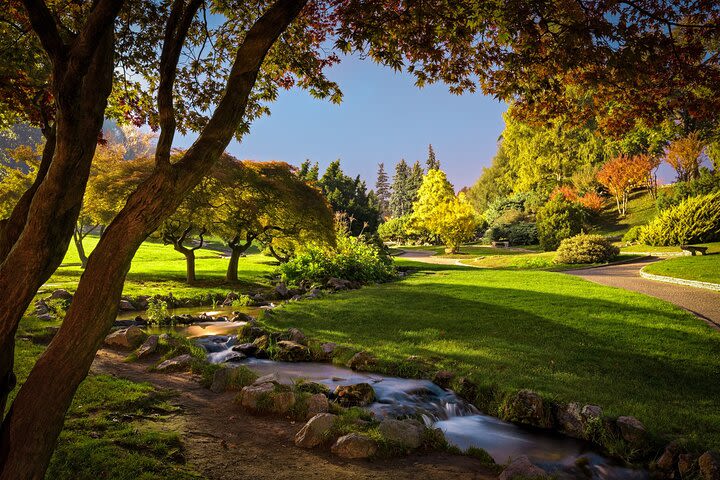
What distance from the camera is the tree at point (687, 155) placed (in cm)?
3516

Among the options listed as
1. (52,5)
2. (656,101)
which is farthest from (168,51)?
(656,101)

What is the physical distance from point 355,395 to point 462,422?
144 cm

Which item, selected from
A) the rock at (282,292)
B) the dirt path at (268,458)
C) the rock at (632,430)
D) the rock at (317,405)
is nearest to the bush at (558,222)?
the rock at (282,292)

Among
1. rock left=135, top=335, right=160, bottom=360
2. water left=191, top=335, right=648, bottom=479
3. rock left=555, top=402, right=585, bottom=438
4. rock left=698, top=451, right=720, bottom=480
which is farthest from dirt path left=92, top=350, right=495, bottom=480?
rock left=135, top=335, right=160, bottom=360

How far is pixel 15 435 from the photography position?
8.07ft

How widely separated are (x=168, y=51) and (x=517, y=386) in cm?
568

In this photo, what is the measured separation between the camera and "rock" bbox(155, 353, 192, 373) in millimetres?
6739

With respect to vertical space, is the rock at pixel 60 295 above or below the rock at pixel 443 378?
above

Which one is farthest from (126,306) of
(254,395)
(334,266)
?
(254,395)

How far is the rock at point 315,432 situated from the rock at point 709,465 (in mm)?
3536

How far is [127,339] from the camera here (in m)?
8.22

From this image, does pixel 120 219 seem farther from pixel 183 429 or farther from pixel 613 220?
pixel 613 220

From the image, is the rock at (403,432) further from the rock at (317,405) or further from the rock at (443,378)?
the rock at (443,378)

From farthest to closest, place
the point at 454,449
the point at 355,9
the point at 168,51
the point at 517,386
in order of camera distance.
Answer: the point at 517,386
the point at 355,9
the point at 454,449
the point at 168,51
